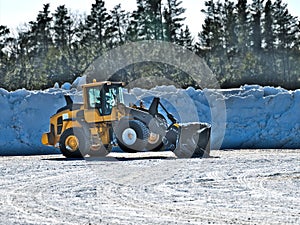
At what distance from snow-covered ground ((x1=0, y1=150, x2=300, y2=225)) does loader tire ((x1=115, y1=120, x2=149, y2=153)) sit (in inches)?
69.1

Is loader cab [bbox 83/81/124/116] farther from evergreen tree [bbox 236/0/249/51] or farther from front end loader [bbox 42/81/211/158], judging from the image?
evergreen tree [bbox 236/0/249/51]

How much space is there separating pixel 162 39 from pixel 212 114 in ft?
74.5

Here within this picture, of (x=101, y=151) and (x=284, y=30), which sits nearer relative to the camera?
(x=101, y=151)

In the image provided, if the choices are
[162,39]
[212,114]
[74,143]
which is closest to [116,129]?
[74,143]

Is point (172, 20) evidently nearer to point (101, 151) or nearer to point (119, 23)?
point (119, 23)

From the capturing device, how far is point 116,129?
16406 millimetres

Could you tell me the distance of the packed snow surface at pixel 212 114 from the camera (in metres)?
20.7

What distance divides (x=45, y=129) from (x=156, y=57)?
20782 millimetres

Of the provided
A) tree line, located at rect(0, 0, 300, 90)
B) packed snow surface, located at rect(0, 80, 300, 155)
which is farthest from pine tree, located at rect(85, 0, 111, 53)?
packed snow surface, located at rect(0, 80, 300, 155)

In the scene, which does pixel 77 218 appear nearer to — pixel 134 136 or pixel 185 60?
pixel 134 136

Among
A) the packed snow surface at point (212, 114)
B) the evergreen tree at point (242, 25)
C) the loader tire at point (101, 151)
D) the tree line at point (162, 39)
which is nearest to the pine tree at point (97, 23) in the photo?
the tree line at point (162, 39)

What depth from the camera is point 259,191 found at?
30.2ft

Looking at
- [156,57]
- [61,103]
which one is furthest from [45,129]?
[156,57]

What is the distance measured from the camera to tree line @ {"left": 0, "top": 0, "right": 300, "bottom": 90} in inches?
1660
